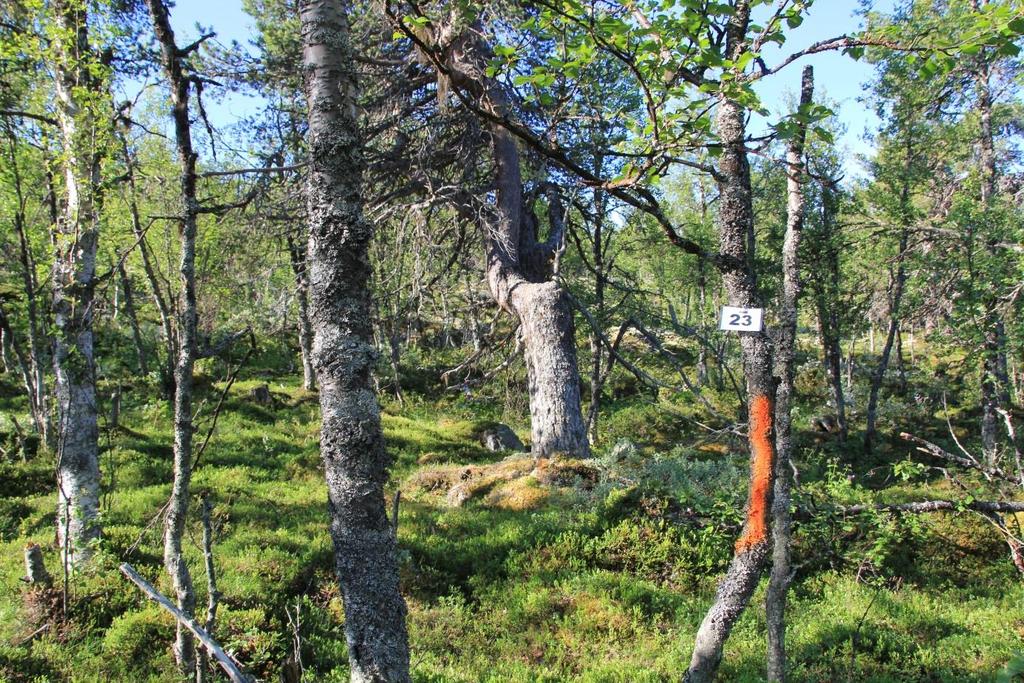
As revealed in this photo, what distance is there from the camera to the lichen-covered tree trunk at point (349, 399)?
279 centimetres

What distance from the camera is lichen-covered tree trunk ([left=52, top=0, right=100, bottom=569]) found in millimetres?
5848

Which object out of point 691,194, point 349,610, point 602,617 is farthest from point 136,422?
point 691,194

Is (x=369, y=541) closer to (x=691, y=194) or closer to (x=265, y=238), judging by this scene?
(x=265, y=238)

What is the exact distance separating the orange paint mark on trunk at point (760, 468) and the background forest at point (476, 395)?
0.5 inches

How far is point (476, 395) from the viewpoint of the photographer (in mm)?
11859

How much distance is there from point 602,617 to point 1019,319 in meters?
9.09

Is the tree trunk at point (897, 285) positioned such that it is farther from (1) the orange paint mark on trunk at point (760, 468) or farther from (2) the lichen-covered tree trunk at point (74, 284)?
(2) the lichen-covered tree trunk at point (74, 284)

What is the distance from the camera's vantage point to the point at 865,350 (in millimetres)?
39438

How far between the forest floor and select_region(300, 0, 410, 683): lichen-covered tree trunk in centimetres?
162

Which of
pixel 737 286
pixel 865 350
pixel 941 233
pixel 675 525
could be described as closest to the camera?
pixel 737 286

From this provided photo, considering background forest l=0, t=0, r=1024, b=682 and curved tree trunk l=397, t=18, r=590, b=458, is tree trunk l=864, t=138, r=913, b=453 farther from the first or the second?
curved tree trunk l=397, t=18, r=590, b=458

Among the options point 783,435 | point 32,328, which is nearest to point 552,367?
point 783,435

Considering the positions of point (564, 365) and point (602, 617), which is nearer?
point (602, 617)

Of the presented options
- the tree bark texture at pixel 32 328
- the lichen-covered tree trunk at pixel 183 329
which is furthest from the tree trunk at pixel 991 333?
the tree bark texture at pixel 32 328
